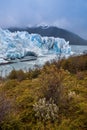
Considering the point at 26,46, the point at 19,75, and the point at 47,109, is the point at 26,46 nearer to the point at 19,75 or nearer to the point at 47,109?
the point at 19,75

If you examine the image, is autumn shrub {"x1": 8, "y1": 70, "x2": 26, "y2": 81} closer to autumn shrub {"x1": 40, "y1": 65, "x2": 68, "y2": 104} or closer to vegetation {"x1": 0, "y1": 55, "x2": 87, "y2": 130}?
vegetation {"x1": 0, "y1": 55, "x2": 87, "y2": 130}

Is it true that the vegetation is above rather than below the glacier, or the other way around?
below

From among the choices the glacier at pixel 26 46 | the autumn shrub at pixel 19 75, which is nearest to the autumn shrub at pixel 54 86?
the autumn shrub at pixel 19 75

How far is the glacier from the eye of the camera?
32719mm

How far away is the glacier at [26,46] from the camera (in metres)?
32.7

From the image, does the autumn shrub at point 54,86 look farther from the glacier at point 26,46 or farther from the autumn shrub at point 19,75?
the glacier at point 26,46

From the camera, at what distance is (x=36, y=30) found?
289ft

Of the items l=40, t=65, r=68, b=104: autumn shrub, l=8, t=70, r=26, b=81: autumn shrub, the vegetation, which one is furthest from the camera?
l=8, t=70, r=26, b=81: autumn shrub

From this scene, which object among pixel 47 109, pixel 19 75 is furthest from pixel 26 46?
pixel 47 109

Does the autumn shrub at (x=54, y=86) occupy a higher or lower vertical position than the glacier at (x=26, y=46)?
lower

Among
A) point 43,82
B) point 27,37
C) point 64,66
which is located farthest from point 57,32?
point 43,82

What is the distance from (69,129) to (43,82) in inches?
50.0

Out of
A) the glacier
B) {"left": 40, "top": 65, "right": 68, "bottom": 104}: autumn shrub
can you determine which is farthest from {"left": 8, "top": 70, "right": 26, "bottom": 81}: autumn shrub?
the glacier

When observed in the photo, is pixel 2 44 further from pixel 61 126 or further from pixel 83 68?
pixel 61 126
